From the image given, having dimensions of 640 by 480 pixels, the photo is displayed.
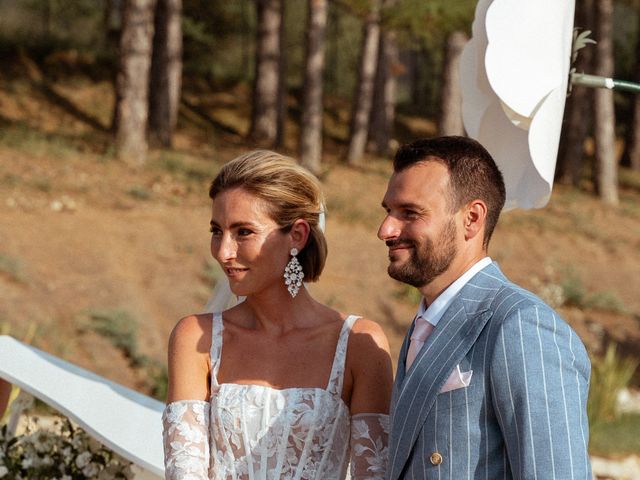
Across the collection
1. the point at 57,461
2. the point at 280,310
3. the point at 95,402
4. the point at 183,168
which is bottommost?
the point at 57,461

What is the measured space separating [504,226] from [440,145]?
16.5 metres

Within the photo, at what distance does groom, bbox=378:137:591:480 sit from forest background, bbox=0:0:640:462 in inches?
216

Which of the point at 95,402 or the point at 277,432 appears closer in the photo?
the point at 277,432

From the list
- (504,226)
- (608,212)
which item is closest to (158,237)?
(504,226)

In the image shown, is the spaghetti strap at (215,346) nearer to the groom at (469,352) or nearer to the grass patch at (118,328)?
the groom at (469,352)

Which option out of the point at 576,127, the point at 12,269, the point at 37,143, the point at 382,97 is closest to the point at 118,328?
the point at 12,269

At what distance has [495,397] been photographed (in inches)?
88.8

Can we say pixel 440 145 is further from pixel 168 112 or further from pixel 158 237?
pixel 168 112

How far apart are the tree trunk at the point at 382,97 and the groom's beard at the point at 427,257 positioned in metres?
20.7

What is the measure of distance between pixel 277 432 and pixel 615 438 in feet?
24.3

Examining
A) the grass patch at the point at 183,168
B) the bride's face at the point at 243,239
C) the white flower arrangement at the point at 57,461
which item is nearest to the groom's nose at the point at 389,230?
the bride's face at the point at 243,239

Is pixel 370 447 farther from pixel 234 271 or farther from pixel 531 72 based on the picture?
pixel 531 72

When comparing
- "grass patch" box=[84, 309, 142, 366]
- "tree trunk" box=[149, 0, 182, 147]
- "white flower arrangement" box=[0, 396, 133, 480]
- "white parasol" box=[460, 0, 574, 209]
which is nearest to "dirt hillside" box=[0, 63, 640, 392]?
"grass patch" box=[84, 309, 142, 366]

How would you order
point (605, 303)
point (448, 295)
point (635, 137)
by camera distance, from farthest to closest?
1. point (635, 137)
2. point (605, 303)
3. point (448, 295)
